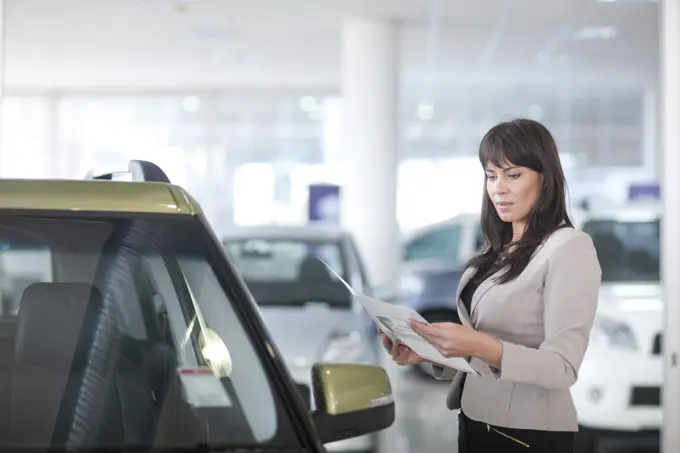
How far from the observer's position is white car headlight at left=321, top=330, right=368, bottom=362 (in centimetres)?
634

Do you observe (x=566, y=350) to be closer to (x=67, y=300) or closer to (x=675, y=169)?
(x=67, y=300)

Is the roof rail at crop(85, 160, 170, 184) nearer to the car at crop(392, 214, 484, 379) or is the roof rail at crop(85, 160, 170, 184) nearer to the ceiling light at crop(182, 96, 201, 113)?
the car at crop(392, 214, 484, 379)

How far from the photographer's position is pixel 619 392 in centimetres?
595

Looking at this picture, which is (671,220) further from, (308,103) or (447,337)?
(308,103)

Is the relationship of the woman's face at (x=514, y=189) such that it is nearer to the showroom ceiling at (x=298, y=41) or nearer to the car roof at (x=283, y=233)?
the car roof at (x=283, y=233)

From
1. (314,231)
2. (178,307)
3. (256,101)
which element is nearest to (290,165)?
(256,101)

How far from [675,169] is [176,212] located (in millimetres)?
3655

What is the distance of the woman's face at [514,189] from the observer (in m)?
2.35

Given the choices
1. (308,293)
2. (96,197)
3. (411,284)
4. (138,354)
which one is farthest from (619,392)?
(411,284)

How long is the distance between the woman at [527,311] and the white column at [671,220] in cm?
287

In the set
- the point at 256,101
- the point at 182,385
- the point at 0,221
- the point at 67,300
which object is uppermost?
the point at 256,101

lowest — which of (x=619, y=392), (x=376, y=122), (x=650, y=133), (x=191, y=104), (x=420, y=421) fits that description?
(x=420, y=421)

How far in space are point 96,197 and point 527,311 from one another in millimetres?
941

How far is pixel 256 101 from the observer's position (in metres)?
17.7
